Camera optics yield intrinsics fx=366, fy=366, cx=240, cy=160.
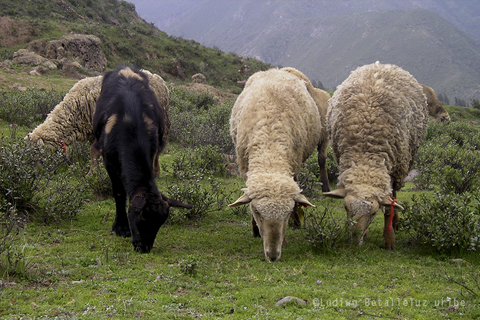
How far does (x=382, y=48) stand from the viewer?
499ft

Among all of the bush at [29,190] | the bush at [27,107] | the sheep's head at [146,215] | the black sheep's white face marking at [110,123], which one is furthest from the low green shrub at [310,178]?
the bush at [27,107]

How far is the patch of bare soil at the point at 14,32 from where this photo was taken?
28234mm

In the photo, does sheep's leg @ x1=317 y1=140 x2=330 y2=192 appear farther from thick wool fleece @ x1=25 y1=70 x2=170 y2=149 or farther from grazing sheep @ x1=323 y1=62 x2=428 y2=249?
thick wool fleece @ x1=25 y1=70 x2=170 y2=149

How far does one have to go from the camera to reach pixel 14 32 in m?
28.9

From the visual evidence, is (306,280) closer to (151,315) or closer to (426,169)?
(151,315)

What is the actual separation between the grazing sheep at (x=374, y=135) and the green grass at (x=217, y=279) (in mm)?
862

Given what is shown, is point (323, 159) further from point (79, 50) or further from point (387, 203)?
point (79, 50)

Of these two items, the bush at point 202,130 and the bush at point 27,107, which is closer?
the bush at point 27,107

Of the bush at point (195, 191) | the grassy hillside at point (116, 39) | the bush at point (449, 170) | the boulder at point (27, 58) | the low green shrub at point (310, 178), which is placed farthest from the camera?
the grassy hillside at point (116, 39)

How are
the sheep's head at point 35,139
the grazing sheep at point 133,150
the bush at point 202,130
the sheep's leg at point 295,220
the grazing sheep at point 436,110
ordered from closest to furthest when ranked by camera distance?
the grazing sheep at point 133,150 → the sheep's leg at point 295,220 → the sheep's head at point 35,139 → the bush at point 202,130 → the grazing sheep at point 436,110

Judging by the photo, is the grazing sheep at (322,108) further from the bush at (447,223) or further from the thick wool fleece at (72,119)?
the thick wool fleece at (72,119)

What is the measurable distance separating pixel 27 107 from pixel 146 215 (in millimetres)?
10887

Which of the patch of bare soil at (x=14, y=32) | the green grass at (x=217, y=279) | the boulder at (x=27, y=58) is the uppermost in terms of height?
the patch of bare soil at (x=14, y=32)

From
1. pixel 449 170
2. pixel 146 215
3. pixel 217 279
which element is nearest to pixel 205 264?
pixel 217 279
